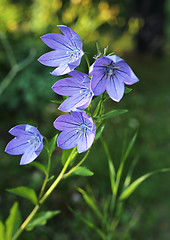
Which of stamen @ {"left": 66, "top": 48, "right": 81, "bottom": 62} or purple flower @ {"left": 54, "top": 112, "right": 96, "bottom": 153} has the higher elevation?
stamen @ {"left": 66, "top": 48, "right": 81, "bottom": 62}

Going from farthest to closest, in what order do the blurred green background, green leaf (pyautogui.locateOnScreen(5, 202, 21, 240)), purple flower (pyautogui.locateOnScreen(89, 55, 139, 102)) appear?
1. the blurred green background
2. green leaf (pyautogui.locateOnScreen(5, 202, 21, 240))
3. purple flower (pyautogui.locateOnScreen(89, 55, 139, 102))

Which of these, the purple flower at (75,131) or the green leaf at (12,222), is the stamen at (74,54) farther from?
the green leaf at (12,222)

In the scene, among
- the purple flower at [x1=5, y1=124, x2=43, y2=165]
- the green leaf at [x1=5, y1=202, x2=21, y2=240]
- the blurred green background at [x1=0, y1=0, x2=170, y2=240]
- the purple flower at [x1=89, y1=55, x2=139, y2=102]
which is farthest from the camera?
the blurred green background at [x1=0, y1=0, x2=170, y2=240]

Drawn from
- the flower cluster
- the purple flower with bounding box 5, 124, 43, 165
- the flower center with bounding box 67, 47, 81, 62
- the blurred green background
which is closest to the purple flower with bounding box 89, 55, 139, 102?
the flower cluster

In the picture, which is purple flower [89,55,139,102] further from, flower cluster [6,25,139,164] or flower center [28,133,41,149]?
flower center [28,133,41,149]

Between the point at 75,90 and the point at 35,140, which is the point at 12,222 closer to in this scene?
the point at 35,140
